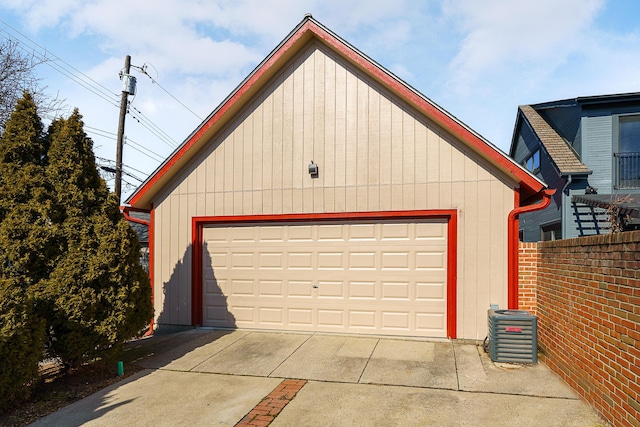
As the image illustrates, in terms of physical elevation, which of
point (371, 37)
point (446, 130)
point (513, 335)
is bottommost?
point (513, 335)

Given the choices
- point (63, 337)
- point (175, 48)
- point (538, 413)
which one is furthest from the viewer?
point (175, 48)

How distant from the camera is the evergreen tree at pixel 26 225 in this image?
4680 mm

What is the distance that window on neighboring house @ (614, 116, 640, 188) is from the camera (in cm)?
1136

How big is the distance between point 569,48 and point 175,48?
10811 mm

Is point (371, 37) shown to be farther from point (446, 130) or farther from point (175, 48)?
point (175, 48)

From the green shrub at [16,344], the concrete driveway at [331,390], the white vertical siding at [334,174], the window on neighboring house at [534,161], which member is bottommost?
the concrete driveway at [331,390]

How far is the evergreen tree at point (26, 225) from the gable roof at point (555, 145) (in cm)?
1261

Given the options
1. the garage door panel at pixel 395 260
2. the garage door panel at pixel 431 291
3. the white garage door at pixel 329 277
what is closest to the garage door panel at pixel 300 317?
the white garage door at pixel 329 277

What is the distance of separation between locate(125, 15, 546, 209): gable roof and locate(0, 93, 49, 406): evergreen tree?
292cm

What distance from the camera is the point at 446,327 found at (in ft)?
23.5

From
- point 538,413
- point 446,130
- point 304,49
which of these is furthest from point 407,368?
point 304,49

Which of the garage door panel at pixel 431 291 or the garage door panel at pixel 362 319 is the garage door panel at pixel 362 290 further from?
the garage door panel at pixel 431 291

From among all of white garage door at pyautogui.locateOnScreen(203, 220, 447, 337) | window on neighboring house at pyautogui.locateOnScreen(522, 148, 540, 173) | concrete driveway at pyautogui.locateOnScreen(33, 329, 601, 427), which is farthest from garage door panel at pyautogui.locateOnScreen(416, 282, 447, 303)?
window on neighboring house at pyautogui.locateOnScreen(522, 148, 540, 173)

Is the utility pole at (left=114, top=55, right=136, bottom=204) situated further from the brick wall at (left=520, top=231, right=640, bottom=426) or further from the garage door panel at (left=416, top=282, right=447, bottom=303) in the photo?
the brick wall at (left=520, top=231, right=640, bottom=426)
